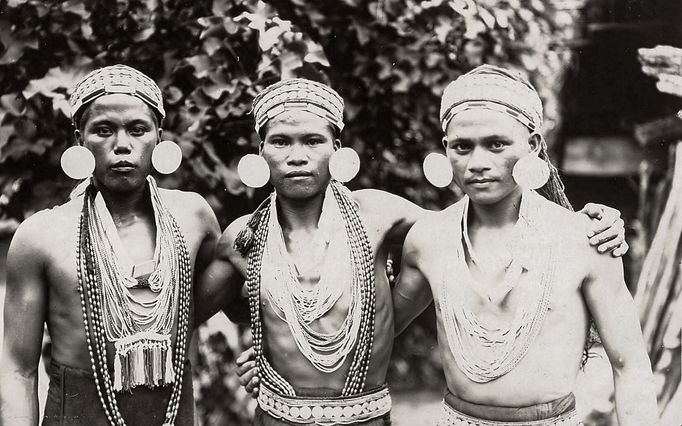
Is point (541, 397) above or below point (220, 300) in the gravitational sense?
below

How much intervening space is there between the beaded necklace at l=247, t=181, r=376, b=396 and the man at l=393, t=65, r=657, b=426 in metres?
0.30

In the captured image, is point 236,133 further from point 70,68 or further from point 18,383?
point 18,383

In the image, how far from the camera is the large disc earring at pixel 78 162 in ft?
11.7

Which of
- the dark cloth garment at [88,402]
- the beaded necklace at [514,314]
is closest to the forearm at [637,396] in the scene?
the beaded necklace at [514,314]

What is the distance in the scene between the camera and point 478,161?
337cm

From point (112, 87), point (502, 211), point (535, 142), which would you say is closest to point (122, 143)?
point (112, 87)

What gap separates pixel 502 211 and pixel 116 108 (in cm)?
163

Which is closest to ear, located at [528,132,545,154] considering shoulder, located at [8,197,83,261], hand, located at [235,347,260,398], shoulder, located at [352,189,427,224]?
Result: shoulder, located at [352,189,427,224]

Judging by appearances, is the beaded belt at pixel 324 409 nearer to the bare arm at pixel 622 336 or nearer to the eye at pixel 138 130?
the bare arm at pixel 622 336

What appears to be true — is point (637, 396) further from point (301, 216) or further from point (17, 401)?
point (17, 401)

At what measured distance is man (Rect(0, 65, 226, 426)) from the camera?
3.59 m

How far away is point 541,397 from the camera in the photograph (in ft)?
10.9

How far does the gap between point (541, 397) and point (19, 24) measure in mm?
3186

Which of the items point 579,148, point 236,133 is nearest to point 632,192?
point 579,148
